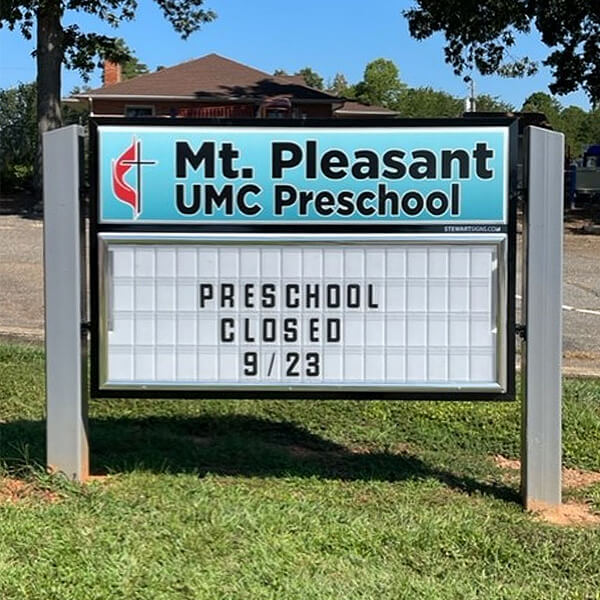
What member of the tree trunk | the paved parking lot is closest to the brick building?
the tree trunk

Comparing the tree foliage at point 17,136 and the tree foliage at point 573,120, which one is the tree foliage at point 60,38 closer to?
the tree foliage at point 17,136

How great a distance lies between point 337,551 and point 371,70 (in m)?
76.0

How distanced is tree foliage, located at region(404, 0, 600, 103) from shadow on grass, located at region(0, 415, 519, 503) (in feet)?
71.6

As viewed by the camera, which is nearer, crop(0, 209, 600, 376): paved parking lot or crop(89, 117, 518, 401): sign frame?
crop(89, 117, 518, 401): sign frame

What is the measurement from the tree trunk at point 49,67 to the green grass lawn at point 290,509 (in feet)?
66.9

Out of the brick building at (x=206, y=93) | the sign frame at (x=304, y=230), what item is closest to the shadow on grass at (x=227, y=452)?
the sign frame at (x=304, y=230)

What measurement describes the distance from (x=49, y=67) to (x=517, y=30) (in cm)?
1304

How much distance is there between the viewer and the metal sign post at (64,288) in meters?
4.57

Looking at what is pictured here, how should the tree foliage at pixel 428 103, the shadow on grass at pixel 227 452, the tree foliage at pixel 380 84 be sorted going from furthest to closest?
the tree foliage at pixel 380 84 → the tree foliage at pixel 428 103 → the shadow on grass at pixel 227 452

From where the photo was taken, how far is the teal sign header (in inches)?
180

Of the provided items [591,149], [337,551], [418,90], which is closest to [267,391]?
[337,551]

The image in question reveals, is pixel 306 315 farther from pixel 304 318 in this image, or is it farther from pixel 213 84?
pixel 213 84

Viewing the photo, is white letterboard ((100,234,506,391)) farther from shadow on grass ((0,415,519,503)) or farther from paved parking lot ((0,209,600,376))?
paved parking lot ((0,209,600,376))

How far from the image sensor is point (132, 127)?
4562mm
